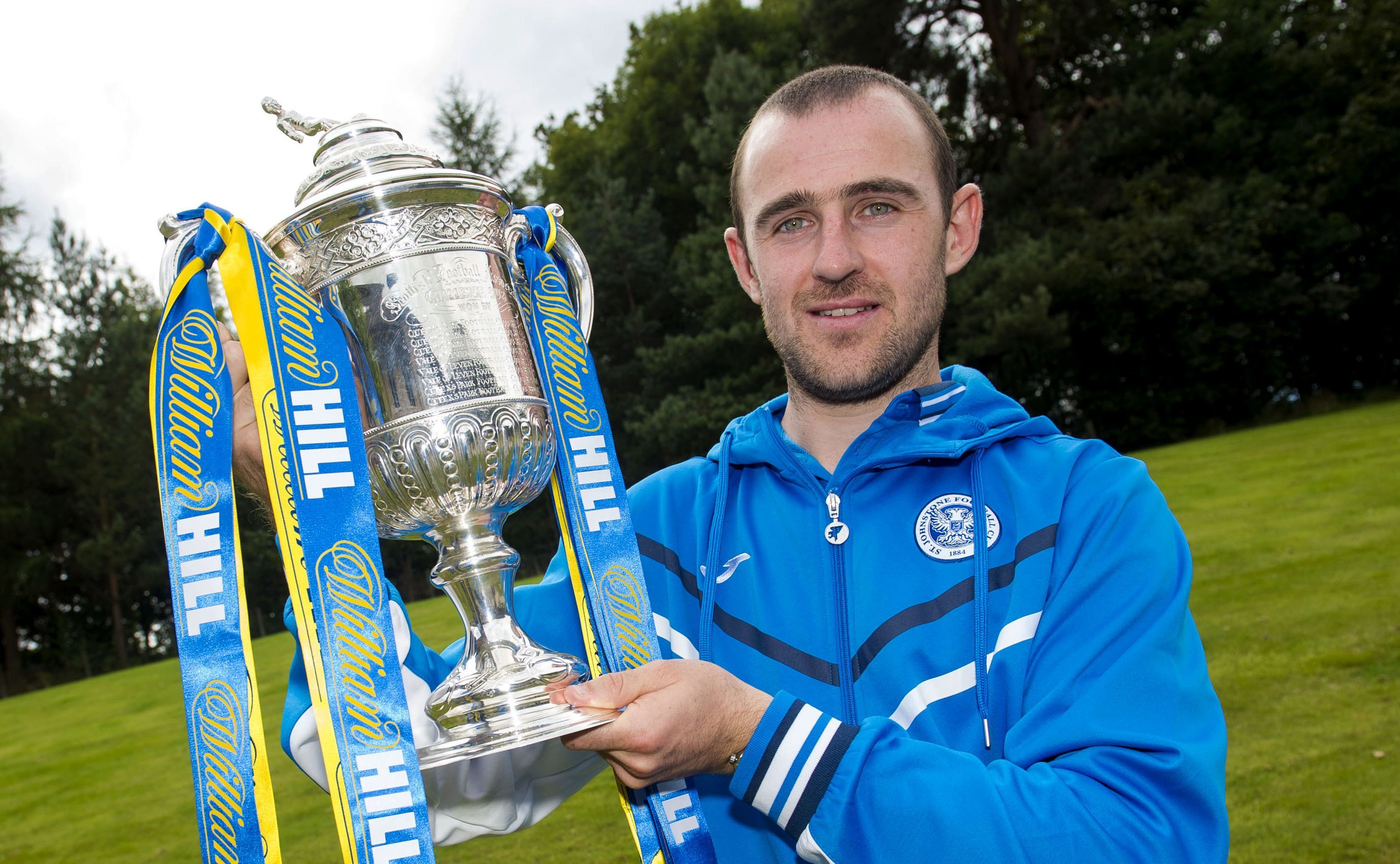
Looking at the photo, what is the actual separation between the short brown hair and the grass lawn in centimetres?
320

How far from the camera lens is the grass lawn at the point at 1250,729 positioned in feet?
13.7

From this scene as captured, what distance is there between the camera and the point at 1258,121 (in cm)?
2459

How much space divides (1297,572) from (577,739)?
806 cm

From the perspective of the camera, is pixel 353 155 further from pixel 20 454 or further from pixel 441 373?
pixel 20 454

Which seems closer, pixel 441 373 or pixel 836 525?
pixel 441 373

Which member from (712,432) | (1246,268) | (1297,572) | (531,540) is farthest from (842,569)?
(1246,268)

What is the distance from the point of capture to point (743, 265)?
2115 millimetres

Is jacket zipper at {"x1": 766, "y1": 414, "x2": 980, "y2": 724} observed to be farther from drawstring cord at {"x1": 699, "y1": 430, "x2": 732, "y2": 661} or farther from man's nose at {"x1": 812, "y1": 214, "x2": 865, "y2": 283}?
man's nose at {"x1": 812, "y1": 214, "x2": 865, "y2": 283}

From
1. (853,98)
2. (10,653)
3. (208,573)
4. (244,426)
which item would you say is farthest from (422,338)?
(10,653)

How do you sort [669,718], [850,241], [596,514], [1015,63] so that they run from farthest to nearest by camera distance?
[1015,63] → [850,241] → [596,514] → [669,718]

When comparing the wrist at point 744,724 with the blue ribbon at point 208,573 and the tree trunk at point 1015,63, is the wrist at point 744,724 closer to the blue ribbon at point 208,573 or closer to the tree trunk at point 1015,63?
the blue ribbon at point 208,573

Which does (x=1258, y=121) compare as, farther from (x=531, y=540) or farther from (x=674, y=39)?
(x=531, y=540)

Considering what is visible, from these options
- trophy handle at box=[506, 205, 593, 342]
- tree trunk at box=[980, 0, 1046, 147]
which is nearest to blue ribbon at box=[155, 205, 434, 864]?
trophy handle at box=[506, 205, 593, 342]

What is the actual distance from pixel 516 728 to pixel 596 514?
43 centimetres
